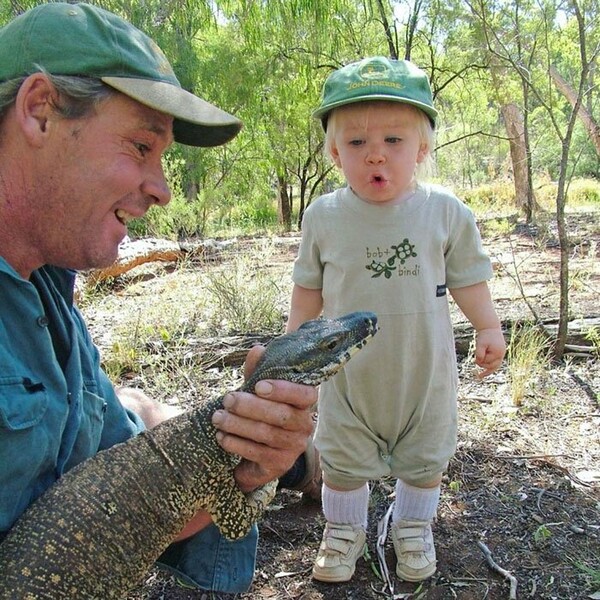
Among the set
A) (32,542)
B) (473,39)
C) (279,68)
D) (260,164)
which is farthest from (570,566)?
(260,164)

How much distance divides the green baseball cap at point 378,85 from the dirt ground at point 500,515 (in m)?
2.06

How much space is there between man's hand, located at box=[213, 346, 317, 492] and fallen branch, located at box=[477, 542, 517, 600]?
1.25 meters

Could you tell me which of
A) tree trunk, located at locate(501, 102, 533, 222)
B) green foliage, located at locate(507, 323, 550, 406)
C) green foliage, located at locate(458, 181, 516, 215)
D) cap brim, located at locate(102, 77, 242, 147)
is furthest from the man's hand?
green foliage, located at locate(458, 181, 516, 215)

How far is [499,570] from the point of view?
2.74 meters

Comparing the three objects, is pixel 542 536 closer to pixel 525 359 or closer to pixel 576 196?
pixel 525 359

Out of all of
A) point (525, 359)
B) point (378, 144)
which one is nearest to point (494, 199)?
point (525, 359)

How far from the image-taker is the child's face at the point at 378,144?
2627 millimetres

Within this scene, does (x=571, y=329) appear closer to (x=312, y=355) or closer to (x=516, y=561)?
(x=516, y=561)

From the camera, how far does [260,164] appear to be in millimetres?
22328

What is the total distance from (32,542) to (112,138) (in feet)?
4.19

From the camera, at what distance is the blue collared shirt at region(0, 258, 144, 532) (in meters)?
1.79

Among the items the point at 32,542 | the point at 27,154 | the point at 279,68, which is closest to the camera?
the point at 32,542

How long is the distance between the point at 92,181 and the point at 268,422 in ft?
3.25

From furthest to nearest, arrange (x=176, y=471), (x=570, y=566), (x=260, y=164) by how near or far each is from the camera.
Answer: (x=260, y=164) < (x=570, y=566) < (x=176, y=471)
